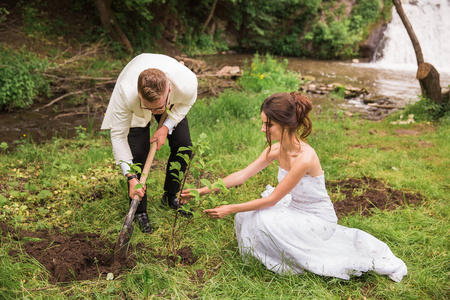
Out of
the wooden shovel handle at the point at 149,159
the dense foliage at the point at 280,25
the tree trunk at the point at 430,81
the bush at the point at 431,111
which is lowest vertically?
the wooden shovel handle at the point at 149,159

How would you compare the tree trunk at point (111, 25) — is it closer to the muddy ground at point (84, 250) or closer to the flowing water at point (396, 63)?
the flowing water at point (396, 63)

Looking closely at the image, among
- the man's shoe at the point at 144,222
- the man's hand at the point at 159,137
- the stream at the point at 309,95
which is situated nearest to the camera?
the man's hand at the point at 159,137

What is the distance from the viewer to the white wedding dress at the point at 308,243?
2.46 metres

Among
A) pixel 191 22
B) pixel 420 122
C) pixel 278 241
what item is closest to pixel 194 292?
pixel 278 241

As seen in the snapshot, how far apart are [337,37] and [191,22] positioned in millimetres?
6627

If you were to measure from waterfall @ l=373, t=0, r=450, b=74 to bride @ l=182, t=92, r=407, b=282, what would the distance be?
13.3 meters

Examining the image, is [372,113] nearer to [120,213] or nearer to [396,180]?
[396,180]

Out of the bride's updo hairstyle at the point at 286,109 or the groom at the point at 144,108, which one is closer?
the bride's updo hairstyle at the point at 286,109

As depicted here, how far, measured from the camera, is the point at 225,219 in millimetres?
3217

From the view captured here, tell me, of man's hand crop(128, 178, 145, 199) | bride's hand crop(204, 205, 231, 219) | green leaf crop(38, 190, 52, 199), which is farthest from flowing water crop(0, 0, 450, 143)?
bride's hand crop(204, 205, 231, 219)

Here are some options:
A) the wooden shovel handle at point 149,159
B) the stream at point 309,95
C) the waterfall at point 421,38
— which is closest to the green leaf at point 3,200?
the wooden shovel handle at point 149,159

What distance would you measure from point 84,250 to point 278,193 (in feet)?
4.93

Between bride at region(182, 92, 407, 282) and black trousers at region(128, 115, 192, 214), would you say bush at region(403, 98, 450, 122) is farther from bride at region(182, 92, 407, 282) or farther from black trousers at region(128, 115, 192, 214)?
black trousers at region(128, 115, 192, 214)

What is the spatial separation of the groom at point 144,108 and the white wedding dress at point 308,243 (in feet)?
2.61
